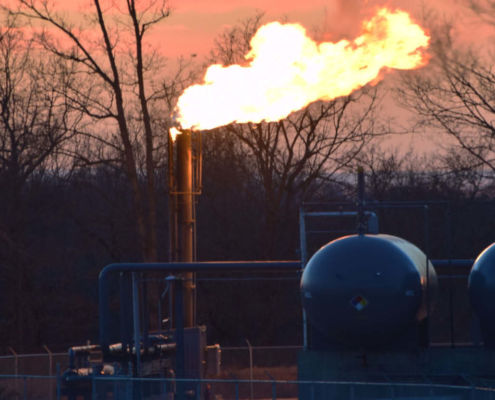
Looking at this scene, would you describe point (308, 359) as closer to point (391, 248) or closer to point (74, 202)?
point (391, 248)

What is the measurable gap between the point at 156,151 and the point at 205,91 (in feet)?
53.0

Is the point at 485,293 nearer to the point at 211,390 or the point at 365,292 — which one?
the point at 365,292

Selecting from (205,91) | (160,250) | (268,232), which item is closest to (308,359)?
(205,91)

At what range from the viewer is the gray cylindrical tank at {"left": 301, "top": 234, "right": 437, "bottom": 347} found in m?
15.1

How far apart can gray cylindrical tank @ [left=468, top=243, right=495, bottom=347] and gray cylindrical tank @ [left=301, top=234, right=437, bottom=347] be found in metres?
0.98

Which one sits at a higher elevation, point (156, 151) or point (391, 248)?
point (156, 151)

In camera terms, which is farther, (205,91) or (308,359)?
(205,91)

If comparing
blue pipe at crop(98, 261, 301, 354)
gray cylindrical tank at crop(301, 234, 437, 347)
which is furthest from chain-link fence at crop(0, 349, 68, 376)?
gray cylindrical tank at crop(301, 234, 437, 347)

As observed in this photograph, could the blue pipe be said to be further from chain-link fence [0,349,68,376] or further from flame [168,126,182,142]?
chain-link fence [0,349,68,376]

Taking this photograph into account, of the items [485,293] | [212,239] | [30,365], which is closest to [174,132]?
[30,365]

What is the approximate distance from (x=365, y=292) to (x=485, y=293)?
2.28m

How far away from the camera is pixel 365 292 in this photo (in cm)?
1511

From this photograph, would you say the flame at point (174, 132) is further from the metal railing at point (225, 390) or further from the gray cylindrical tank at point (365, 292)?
the gray cylindrical tank at point (365, 292)

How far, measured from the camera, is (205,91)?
24.5m
